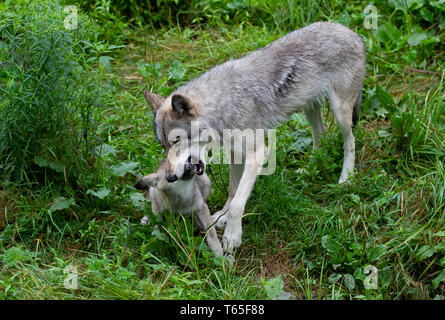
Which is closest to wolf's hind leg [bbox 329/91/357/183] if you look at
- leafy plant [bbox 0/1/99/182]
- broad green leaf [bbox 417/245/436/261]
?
broad green leaf [bbox 417/245/436/261]

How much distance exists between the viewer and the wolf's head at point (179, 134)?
4516mm

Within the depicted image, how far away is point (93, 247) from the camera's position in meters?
5.04

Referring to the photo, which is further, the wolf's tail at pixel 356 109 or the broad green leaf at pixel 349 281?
the wolf's tail at pixel 356 109

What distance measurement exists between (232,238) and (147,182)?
96cm

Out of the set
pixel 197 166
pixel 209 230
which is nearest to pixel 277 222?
pixel 209 230

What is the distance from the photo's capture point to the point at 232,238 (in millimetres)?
4961

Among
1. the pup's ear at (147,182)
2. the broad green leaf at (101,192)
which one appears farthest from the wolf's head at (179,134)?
the broad green leaf at (101,192)

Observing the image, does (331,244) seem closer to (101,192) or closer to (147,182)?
(147,182)

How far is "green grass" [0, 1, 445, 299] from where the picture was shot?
443 cm

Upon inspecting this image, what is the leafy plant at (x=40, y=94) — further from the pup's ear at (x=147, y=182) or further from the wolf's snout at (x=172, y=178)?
the wolf's snout at (x=172, y=178)

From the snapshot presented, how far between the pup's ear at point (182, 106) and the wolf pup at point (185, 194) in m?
0.41

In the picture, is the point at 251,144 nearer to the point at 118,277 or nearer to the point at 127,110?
the point at 118,277

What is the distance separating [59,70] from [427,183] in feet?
11.4

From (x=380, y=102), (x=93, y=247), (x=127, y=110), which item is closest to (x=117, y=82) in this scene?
(x=127, y=110)
